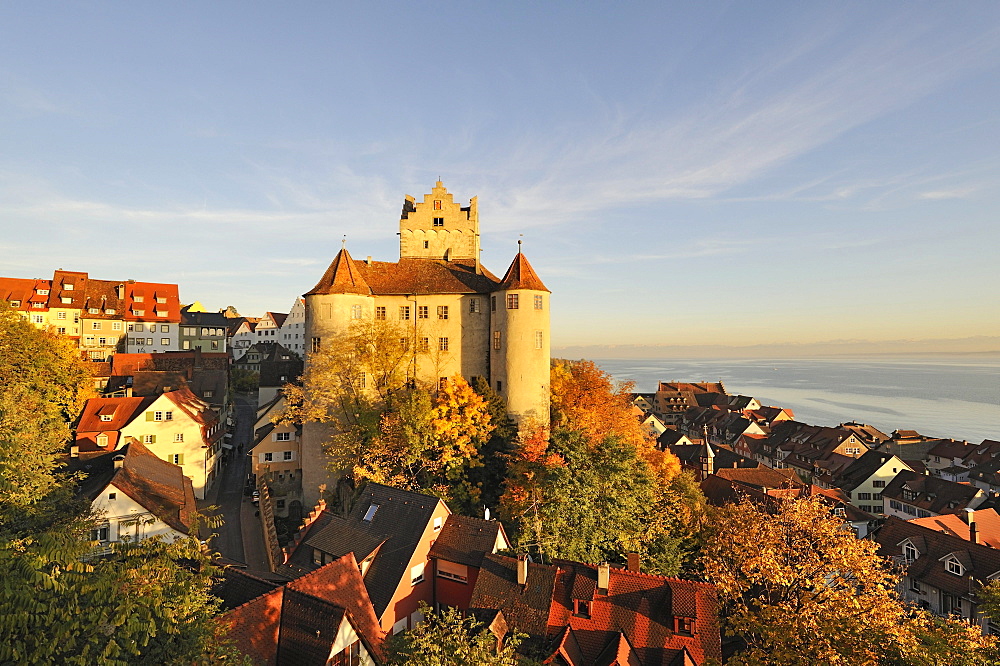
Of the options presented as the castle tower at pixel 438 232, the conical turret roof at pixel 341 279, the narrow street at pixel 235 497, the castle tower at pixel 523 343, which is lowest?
the narrow street at pixel 235 497

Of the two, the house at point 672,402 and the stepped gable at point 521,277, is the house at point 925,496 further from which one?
the house at point 672,402

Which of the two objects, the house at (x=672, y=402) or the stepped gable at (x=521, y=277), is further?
the house at (x=672, y=402)

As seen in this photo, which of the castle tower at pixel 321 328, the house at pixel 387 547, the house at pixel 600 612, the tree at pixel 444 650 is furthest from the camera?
the castle tower at pixel 321 328

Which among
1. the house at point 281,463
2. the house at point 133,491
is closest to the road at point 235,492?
the house at point 281,463

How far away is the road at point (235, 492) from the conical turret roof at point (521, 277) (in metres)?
21.5

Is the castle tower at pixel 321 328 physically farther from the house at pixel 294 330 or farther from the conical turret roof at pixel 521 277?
the house at pixel 294 330

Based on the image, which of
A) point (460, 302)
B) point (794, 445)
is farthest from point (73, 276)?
point (794, 445)

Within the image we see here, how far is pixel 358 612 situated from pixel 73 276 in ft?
228

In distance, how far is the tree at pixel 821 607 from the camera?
1369 centimetres

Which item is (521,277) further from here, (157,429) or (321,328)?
(157,429)

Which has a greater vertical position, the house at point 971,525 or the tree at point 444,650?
the tree at point 444,650

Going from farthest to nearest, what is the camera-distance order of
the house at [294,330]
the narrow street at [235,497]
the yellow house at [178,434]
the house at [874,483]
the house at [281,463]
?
the house at [294,330], the house at [874,483], the yellow house at [178,434], the house at [281,463], the narrow street at [235,497]

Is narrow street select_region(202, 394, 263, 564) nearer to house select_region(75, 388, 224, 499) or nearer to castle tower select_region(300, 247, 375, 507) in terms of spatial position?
house select_region(75, 388, 224, 499)

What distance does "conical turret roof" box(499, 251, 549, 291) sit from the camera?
117 feet
